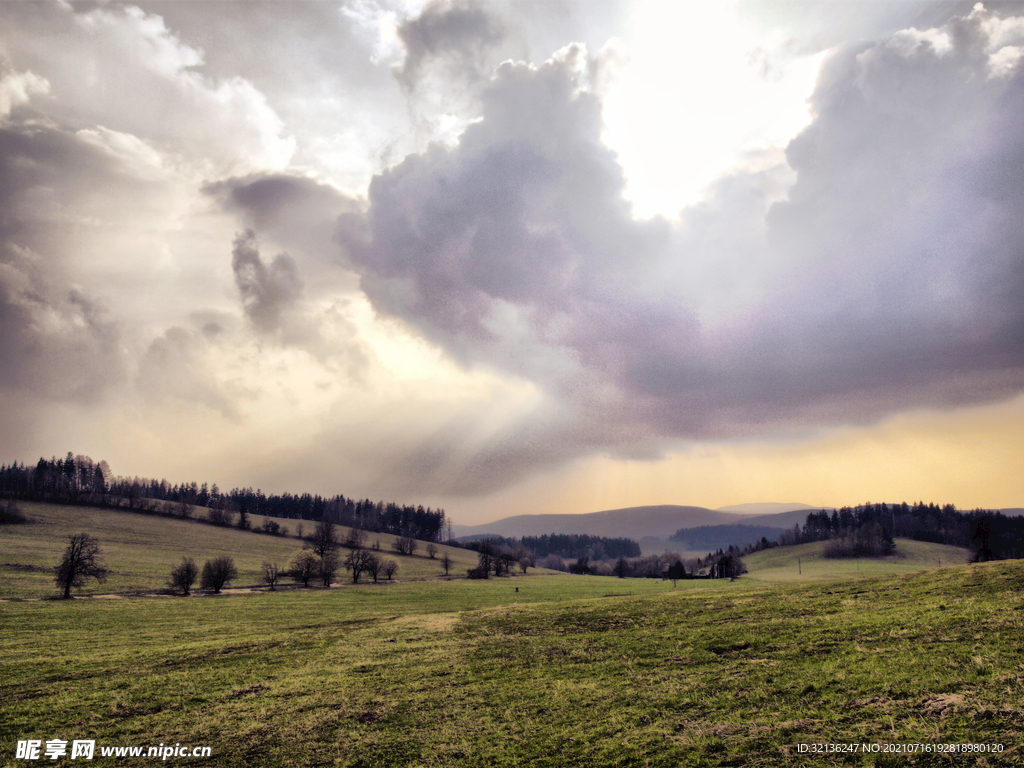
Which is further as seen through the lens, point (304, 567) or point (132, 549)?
point (132, 549)

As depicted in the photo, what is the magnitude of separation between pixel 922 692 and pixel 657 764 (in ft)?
28.3

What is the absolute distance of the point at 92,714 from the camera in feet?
69.1

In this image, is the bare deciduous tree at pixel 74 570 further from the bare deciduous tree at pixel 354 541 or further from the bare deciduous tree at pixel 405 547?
the bare deciduous tree at pixel 405 547

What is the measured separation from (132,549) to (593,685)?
474 feet

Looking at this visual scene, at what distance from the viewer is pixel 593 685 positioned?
20547 millimetres

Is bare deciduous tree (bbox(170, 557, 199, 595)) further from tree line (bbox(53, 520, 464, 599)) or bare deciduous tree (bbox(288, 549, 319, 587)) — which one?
bare deciduous tree (bbox(288, 549, 319, 587))

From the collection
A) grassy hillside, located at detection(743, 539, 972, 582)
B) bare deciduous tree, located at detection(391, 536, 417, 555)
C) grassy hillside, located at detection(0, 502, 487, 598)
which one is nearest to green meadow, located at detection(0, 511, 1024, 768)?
grassy hillside, located at detection(0, 502, 487, 598)

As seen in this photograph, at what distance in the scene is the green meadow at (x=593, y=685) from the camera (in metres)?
13.6

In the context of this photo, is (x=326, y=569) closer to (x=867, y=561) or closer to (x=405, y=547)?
(x=405, y=547)

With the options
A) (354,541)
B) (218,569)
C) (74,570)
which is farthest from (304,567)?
(354,541)

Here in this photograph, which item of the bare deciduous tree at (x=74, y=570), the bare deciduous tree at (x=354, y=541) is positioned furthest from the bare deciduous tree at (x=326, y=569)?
the bare deciduous tree at (x=354, y=541)

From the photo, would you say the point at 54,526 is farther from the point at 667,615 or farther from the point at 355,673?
the point at 667,615

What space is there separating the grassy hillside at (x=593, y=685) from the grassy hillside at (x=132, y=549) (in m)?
60.9

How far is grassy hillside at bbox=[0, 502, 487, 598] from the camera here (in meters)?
83.6
